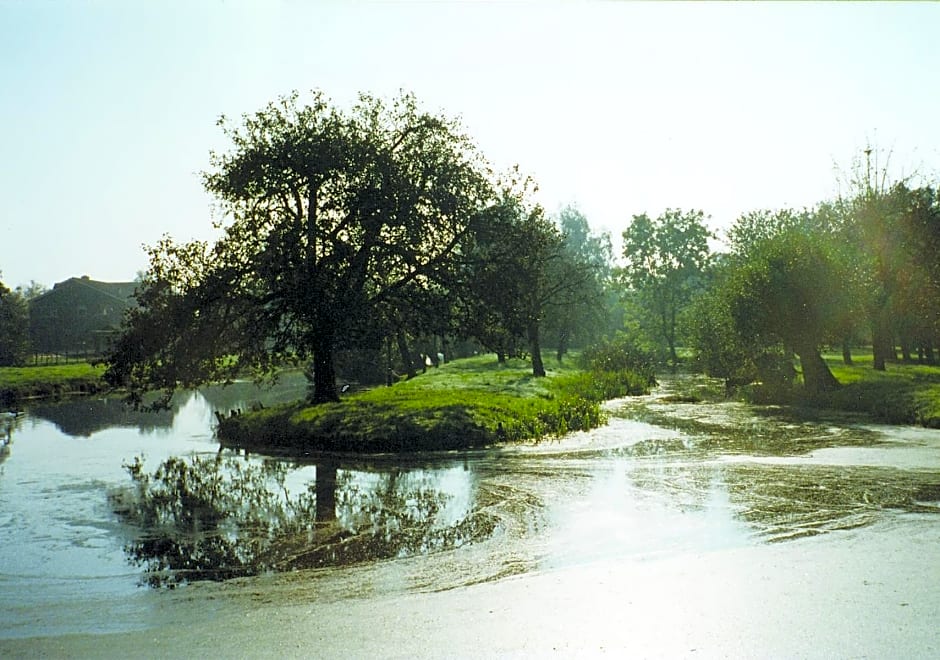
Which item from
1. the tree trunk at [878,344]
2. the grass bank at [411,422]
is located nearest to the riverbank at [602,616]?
the grass bank at [411,422]

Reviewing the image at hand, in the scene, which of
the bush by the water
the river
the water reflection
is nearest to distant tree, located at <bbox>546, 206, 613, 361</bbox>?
the bush by the water

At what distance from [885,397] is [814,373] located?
6.43m

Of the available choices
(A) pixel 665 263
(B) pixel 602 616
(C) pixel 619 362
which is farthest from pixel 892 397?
(A) pixel 665 263

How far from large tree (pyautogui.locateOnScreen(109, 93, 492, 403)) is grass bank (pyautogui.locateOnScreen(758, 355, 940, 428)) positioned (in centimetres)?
1590

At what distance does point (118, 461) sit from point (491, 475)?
11340 millimetres

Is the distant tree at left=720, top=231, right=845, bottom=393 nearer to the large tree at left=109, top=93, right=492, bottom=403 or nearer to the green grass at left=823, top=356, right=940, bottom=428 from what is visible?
the green grass at left=823, top=356, right=940, bottom=428

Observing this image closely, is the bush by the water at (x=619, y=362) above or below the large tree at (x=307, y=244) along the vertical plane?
below

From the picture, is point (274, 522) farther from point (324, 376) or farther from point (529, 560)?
point (324, 376)

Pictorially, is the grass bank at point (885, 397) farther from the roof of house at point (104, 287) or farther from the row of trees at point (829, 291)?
the roof of house at point (104, 287)

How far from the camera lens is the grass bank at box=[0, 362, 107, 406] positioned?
5272 centimetres

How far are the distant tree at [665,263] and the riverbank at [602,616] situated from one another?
79.6 m

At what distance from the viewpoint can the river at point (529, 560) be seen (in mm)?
8023

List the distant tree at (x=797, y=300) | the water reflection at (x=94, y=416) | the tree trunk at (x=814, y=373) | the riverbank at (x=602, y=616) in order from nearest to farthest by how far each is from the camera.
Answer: the riverbank at (x=602, y=616) < the water reflection at (x=94, y=416) < the distant tree at (x=797, y=300) < the tree trunk at (x=814, y=373)

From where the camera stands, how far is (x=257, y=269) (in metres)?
28.3
